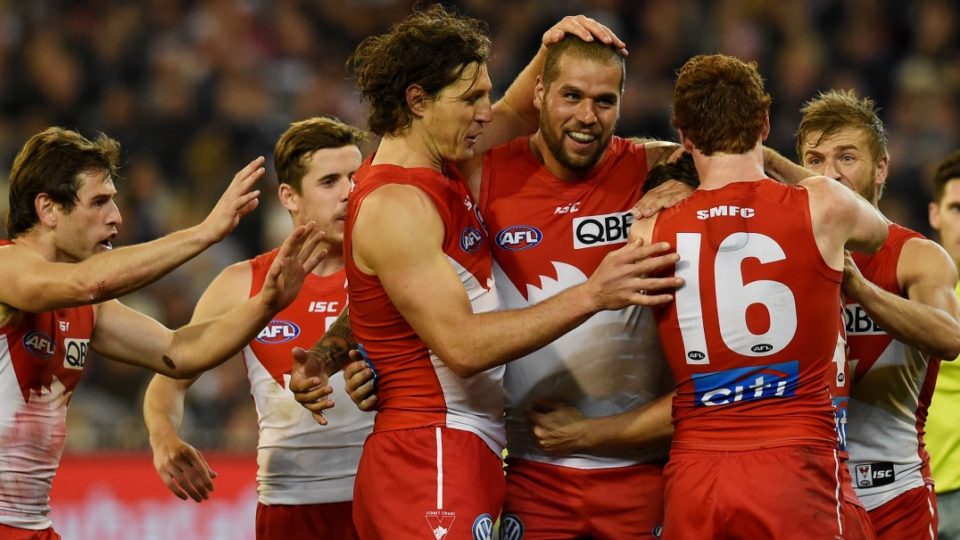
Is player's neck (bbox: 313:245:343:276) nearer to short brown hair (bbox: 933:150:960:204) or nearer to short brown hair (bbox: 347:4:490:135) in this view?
short brown hair (bbox: 347:4:490:135)

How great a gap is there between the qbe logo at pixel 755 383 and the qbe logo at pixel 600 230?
828mm

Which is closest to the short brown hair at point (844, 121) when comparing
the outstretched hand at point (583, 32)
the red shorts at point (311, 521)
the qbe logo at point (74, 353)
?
the outstretched hand at point (583, 32)

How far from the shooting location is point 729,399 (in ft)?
16.0

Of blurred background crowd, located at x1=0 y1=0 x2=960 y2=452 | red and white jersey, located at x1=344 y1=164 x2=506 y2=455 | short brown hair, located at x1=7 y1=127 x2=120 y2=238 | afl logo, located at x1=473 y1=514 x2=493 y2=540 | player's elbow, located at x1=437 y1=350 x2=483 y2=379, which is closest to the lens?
player's elbow, located at x1=437 y1=350 x2=483 y2=379

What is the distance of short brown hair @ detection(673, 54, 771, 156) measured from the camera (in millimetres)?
4910

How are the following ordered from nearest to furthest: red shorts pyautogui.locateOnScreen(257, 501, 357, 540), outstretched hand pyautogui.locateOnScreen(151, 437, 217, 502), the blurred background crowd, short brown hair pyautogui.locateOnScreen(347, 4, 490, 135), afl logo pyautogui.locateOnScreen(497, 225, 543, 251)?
1. short brown hair pyautogui.locateOnScreen(347, 4, 490, 135)
2. afl logo pyautogui.locateOnScreen(497, 225, 543, 251)
3. outstretched hand pyautogui.locateOnScreen(151, 437, 217, 502)
4. red shorts pyautogui.locateOnScreen(257, 501, 357, 540)
5. the blurred background crowd

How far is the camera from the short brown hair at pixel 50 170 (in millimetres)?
5641

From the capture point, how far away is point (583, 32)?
17.7 feet

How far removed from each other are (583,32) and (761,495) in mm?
1944

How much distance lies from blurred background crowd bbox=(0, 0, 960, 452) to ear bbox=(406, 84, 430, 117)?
257 inches

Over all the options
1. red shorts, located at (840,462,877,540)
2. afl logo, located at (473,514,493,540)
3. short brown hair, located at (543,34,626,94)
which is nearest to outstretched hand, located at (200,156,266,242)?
short brown hair, located at (543,34,626,94)

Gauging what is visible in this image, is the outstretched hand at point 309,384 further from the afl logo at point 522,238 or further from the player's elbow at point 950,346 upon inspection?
the player's elbow at point 950,346

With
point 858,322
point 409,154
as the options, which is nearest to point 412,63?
point 409,154

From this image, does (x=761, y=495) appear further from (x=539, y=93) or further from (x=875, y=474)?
(x=539, y=93)
